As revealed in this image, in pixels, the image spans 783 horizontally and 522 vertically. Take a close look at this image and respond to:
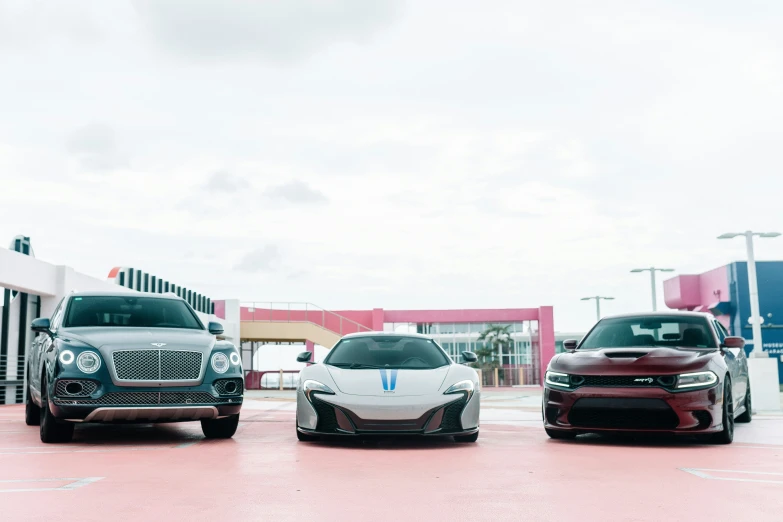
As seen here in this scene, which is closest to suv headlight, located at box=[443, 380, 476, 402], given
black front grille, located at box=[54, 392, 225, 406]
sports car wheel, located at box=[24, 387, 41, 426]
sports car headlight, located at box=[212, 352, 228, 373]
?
sports car headlight, located at box=[212, 352, 228, 373]

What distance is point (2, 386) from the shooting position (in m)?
20.4

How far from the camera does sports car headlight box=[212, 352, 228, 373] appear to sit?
8992mm

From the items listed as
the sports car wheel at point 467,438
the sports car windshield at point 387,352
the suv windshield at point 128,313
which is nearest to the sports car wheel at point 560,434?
the sports car wheel at point 467,438

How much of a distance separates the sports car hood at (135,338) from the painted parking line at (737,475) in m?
5.18

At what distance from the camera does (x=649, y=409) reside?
27.8 feet

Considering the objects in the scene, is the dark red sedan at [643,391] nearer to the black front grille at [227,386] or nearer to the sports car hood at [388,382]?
the sports car hood at [388,382]

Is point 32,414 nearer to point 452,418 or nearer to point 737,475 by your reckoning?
point 452,418

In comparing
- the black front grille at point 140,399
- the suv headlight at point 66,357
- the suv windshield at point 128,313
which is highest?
the suv windshield at point 128,313

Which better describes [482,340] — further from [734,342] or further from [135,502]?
[135,502]

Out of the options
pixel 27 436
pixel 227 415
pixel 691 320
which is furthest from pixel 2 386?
pixel 691 320

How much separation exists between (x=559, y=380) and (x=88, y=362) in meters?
5.04

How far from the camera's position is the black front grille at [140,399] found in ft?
27.5

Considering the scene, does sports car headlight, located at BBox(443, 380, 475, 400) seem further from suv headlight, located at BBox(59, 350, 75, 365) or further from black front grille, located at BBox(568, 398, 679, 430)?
suv headlight, located at BBox(59, 350, 75, 365)

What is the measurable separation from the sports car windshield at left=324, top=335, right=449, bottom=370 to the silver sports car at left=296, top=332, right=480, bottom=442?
0.26 meters
